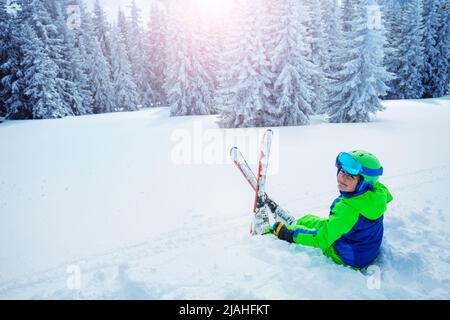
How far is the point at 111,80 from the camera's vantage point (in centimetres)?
3684

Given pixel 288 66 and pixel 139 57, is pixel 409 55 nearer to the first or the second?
pixel 288 66

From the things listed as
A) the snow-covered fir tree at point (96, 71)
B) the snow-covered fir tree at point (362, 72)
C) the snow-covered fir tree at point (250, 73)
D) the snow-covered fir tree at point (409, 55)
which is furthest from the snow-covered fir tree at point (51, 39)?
the snow-covered fir tree at point (409, 55)

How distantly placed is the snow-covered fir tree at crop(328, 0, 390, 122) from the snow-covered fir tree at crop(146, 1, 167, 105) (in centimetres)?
2774

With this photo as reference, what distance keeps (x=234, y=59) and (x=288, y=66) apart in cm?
341

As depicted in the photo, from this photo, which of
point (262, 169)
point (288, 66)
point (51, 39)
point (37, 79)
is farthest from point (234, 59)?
point (51, 39)

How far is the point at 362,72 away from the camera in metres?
16.8

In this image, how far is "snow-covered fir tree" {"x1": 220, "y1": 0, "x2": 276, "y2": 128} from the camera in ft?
51.2

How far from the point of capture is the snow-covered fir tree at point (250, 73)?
51.2 feet

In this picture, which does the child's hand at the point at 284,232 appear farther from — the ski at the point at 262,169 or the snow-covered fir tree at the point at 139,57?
the snow-covered fir tree at the point at 139,57

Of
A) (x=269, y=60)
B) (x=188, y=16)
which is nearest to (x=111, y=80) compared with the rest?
(x=188, y=16)

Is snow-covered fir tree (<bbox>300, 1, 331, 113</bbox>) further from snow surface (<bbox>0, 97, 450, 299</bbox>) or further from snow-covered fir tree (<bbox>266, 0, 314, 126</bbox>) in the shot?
snow surface (<bbox>0, 97, 450, 299</bbox>)
